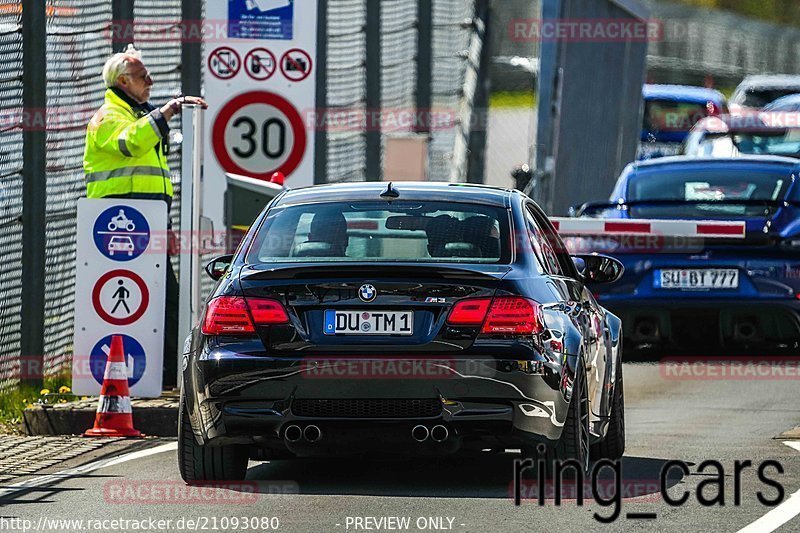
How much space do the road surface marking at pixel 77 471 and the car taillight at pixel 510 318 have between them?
7.06ft

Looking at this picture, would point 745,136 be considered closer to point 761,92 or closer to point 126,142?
point 761,92

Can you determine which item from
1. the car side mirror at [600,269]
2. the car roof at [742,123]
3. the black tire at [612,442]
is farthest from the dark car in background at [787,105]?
the black tire at [612,442]

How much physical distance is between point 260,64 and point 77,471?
525 cm

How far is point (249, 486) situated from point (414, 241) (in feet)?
4.22

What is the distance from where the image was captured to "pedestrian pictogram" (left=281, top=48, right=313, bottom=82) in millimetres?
14164

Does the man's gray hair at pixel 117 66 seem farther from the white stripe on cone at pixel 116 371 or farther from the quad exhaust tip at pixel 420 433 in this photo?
the quad exhaust tip at pixel 420 433

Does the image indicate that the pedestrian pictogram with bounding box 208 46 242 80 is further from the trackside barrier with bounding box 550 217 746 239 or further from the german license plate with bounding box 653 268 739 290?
the german license plate with bounding box 653 268 739 290

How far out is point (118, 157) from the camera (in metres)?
12.2

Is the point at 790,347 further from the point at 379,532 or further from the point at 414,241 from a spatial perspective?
the point at 379,532

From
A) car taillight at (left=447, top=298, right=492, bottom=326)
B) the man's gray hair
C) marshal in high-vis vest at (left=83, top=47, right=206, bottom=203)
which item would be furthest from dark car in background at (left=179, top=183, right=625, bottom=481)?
the man's gray hair

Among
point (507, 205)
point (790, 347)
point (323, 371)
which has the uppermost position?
point (507, 205)

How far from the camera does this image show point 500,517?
8.02 meters

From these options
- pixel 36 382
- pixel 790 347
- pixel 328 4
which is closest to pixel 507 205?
pixel 36 382

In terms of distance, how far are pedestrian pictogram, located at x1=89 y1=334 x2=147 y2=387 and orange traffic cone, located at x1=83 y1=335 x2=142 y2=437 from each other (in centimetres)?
51
